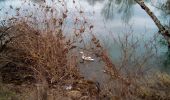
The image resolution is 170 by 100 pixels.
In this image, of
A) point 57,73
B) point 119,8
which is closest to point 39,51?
point 57,73

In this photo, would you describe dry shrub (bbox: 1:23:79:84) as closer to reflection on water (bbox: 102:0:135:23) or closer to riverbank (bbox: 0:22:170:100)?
riverbank (bbox: 0:22:170:100)

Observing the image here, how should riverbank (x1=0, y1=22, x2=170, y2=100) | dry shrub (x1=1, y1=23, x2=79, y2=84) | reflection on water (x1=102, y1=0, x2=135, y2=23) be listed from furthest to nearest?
1. reflection on water (x1=102, y1=0, x2=135, y2=23)
2. dry shrub (x1=1, y1=23, x2=79, y2=84)
3. riverbank (x1=0, y1=22, x2=170, y2=100)

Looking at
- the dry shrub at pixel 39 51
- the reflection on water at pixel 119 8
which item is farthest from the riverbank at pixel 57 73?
the reflection on water at pixel 119 8

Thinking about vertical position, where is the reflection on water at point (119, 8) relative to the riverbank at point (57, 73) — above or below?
above

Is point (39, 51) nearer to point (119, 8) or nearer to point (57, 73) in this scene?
point (57, 73)

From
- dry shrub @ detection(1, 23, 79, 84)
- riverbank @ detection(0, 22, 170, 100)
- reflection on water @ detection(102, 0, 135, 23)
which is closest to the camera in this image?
riverbank @ detection(0, 22, 170, 100)

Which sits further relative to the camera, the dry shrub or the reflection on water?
the reflection on water

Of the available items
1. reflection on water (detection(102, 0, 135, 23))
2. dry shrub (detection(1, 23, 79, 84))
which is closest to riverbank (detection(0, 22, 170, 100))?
dry shrub (detection(1, 23, 79, 84))

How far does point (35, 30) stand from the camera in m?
9.74

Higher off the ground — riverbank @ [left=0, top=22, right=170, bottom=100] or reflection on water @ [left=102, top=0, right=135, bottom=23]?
reflection on water @ [left=102, top=0, right=135, bottom=23]

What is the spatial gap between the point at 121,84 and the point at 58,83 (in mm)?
1522

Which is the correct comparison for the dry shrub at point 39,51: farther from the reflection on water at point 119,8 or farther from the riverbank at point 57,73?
the reflection on water at point 119,8

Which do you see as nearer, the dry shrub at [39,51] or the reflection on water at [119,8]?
the dry shrub at [39,51]

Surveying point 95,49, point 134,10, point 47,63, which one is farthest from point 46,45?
point 134,10
